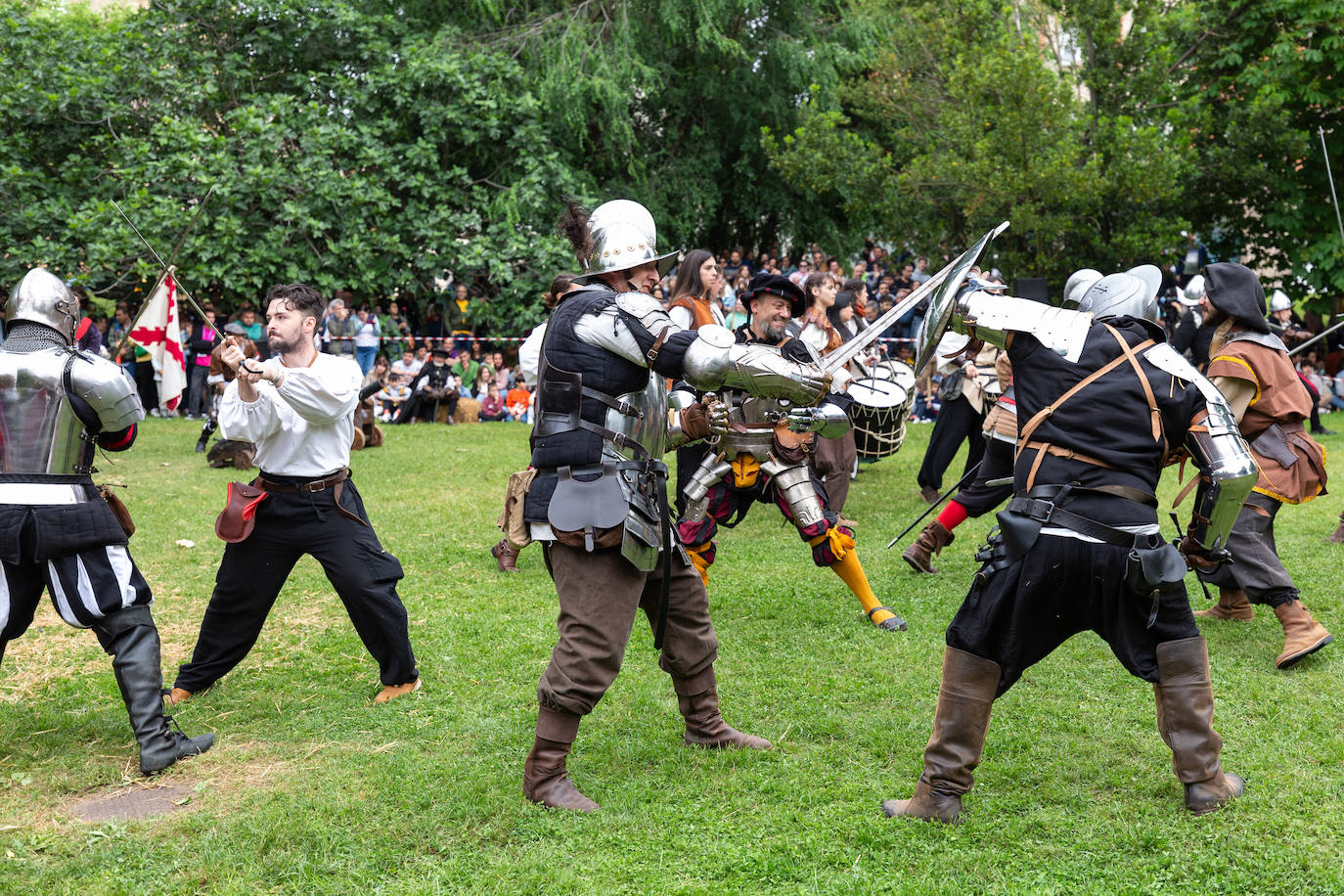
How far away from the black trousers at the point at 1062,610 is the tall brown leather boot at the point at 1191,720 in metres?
0.04

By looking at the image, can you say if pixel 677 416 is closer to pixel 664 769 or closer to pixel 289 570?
pixel 664 769

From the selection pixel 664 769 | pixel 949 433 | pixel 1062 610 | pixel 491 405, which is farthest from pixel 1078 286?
pixel 491 405

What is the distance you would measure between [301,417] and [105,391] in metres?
0.76

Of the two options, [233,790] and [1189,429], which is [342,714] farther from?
[1189,429]

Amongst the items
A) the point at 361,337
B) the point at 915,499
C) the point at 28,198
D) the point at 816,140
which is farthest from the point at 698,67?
the point at 915,499

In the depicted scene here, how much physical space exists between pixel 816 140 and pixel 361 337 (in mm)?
7205

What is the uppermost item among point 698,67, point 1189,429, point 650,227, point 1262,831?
point 698,67

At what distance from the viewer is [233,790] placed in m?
4.10

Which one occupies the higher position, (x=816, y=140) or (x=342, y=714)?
(x=816, y=140)

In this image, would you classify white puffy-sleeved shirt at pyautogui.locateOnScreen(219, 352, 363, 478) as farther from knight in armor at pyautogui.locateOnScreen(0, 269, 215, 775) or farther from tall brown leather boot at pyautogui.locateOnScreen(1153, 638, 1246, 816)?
tall brown leather boot at pyautogui.locateOnScreen(1153, 638, 1246, 816)

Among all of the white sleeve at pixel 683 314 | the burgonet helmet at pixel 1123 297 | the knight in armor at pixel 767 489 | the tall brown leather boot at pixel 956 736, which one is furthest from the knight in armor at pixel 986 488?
the tall brown leather boot at pixel 956 736

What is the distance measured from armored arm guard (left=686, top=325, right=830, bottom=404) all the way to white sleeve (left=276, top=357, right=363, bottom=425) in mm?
1722

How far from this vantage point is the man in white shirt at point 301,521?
187 inches

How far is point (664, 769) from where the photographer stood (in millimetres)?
4191
